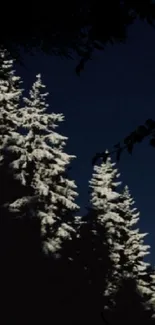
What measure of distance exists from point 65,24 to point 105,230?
29636 mm

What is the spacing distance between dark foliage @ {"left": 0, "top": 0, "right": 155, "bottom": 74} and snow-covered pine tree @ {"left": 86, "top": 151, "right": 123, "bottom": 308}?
27641mm

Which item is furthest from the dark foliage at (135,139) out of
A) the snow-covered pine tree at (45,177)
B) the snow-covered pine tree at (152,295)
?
the snow-covered pine tree at (152,295)

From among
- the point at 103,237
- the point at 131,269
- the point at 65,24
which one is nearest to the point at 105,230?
the point at 103,237

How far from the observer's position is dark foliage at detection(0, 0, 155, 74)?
12.8 feet

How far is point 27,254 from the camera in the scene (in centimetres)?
2609

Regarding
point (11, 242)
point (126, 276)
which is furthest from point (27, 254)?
point (126, 276)

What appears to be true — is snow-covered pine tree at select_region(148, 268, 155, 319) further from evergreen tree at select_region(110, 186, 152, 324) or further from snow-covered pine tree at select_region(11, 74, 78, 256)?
snow-covered pine tree at select_region(11, 74, 78, 256)

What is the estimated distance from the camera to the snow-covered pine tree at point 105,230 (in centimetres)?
3189

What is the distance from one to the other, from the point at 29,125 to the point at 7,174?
138 inches

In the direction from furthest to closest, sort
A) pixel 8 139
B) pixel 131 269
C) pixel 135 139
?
pixel 131 269, pixel 8 139, pixel 135 139

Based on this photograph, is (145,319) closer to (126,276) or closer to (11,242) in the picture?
(126,276)

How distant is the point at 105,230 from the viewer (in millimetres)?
33375

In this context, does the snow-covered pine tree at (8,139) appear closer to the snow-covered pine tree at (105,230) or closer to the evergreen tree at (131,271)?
the snow-covered pine tree at (105,230)

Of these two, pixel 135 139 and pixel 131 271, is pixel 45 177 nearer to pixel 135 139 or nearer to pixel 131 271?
pixel 131 271
